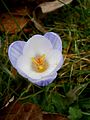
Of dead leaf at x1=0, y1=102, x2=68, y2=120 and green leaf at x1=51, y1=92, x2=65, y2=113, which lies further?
green leaf at x1=51, y1=92, x2=65, y2=113

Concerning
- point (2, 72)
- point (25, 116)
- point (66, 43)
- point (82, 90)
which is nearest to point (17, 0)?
point (66, 43)

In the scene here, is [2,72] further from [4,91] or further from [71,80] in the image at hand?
[71,80]

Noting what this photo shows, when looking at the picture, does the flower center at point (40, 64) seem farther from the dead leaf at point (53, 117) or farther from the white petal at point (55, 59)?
the dead leaf at point (53, 117)

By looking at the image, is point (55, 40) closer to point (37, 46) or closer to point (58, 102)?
point (37, 46)

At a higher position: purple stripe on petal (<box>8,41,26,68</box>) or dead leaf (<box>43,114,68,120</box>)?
purple stripe on petal (<box>8,41,26,68</box>)

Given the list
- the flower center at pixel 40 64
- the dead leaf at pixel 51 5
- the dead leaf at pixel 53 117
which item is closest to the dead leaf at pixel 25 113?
the dead leaf at pixel 53 117

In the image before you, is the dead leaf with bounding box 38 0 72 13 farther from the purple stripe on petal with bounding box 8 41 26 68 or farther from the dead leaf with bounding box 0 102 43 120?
the dead leaf with bounding box 0 102 43 120

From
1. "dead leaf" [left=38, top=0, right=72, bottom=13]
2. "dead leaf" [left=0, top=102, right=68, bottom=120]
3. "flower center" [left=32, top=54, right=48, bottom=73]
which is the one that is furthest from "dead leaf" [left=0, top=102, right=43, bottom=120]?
"dead leaf" [left=38, top=0, right=72, bottom=13]

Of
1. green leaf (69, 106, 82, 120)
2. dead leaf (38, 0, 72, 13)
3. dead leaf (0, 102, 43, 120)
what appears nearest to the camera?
dead leaf (0, 102, 43, 120)
